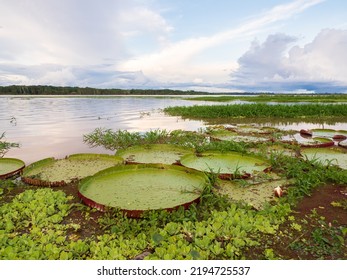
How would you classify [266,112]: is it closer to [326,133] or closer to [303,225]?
[326,133]

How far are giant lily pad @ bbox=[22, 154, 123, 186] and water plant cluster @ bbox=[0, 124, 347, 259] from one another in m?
0.23

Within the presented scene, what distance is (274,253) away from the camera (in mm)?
2602

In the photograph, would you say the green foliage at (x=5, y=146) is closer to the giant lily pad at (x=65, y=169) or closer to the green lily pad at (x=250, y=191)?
the giant lily pad at (x=65, y=169)

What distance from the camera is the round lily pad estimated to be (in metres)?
4.42

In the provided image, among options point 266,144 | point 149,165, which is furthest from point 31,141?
point 266,144

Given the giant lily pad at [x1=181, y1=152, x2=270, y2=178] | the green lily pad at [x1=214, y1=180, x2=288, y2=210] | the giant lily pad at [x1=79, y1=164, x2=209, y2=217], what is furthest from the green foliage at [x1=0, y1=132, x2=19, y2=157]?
the green lily pad at [x1=214, y1=180, x2=288, y2=210]

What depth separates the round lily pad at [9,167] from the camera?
442cm

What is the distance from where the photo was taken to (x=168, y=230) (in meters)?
2.87

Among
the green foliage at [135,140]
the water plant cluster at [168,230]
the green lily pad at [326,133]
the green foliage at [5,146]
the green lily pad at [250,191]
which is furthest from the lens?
the green lily pad at [326,133]

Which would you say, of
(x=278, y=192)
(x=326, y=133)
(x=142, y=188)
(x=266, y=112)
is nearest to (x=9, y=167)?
(x=142, y=188)

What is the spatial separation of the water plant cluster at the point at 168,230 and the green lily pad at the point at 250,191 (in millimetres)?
54

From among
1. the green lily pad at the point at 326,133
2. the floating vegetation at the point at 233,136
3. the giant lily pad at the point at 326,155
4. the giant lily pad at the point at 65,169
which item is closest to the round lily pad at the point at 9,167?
the giant lily pad at the point at 65,169

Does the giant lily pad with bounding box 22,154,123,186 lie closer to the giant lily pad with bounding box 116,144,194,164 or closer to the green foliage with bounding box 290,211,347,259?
the giant lily pad with bounding box 116,144,194,164
